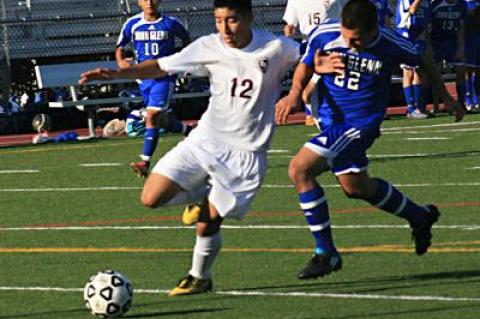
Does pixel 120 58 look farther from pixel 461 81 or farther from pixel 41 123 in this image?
pixel 461 81

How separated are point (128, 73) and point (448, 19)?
15.0 m

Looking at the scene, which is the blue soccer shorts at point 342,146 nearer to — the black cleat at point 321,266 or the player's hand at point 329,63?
the player's hand at point 329,63

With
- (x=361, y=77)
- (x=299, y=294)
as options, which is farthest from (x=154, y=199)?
(x=361, y=77)

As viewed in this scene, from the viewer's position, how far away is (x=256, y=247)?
38.4 ft

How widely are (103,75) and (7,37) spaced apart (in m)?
18.3

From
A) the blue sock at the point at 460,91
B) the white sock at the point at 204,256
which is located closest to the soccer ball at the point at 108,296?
the white sock at the point at 204,256

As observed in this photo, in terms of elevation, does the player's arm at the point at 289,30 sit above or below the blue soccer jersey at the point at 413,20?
above

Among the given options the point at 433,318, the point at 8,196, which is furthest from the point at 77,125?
the point at 433,318

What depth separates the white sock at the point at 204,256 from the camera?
382 inches

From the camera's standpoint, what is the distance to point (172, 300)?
374 inches

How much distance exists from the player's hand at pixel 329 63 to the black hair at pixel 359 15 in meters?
0.28

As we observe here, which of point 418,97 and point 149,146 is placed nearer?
point 149,146

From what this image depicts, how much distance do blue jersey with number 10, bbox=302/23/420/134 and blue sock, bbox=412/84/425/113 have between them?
12897 millimetres

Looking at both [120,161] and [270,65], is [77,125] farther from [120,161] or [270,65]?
[270,65]
